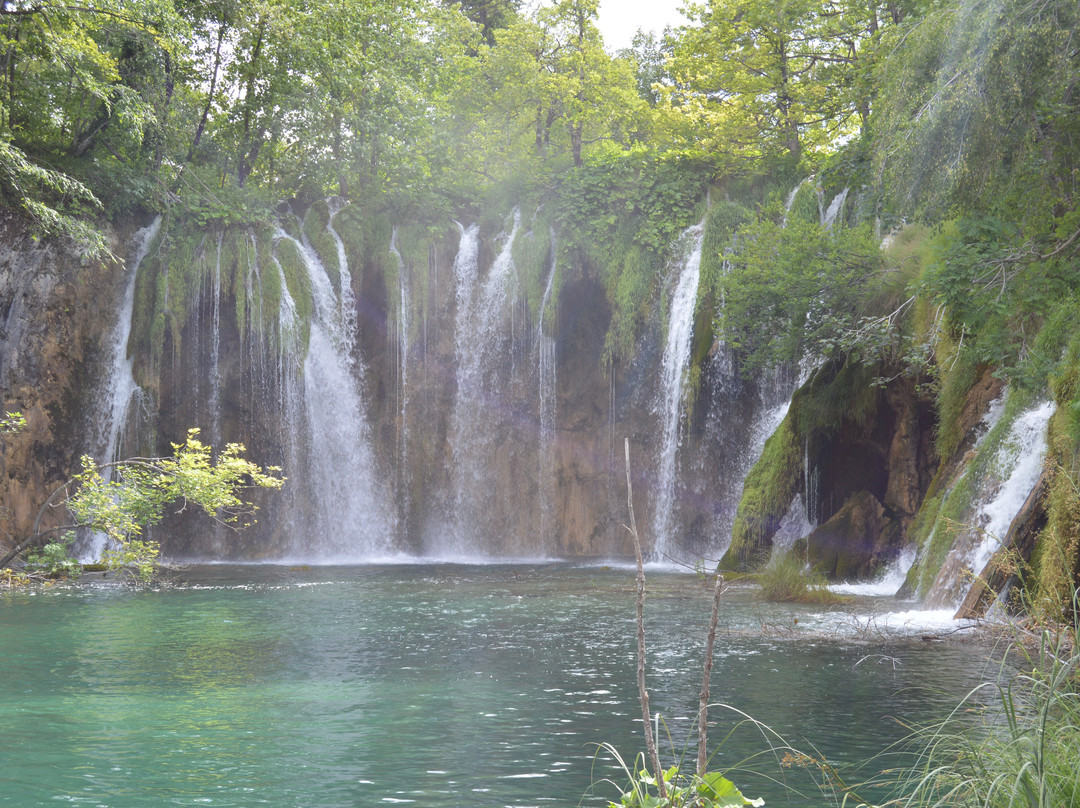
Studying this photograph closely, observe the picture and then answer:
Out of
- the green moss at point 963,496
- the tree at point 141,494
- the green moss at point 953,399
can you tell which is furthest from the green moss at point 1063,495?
the tree at point 141,494

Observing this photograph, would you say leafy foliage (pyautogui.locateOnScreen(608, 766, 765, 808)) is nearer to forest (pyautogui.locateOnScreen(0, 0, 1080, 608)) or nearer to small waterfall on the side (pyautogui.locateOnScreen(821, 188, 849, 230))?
forest (pyautogui.locateOnScreen(0, 0, 1080, 608))

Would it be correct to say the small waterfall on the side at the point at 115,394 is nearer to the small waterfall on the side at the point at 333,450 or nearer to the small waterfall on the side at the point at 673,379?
the small waterfall on the side at the point at 333,450

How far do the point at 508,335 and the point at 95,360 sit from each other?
961 centimetres

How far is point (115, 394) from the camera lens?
74.5 ft

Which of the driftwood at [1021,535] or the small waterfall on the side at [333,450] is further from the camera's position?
the small waterfall on the side at [333,450]

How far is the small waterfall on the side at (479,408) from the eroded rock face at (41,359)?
27.8 ft

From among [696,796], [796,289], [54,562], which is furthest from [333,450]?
[696,796]

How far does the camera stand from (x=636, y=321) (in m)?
24.1

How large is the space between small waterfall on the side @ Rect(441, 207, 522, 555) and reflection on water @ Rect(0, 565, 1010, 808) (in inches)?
414

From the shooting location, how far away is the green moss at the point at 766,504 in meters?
16.9

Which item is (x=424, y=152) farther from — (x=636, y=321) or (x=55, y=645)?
(x=55, y=645)

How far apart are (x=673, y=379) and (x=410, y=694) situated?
15.4m

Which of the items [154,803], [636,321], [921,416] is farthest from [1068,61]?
[636,321]

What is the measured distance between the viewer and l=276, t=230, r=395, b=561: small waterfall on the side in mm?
23547
